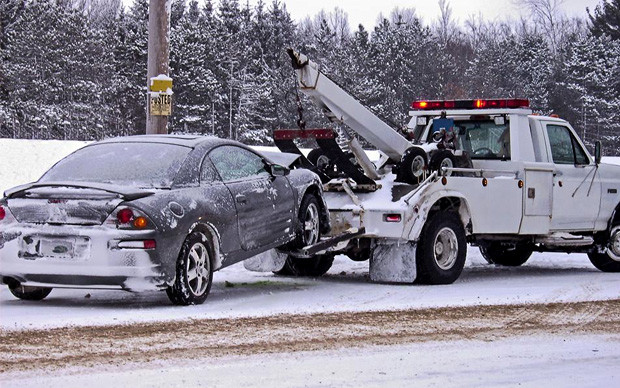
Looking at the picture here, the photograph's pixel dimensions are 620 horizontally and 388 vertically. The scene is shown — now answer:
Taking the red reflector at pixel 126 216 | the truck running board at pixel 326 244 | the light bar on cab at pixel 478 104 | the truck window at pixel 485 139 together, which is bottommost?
the truck running board at pixel 326 244

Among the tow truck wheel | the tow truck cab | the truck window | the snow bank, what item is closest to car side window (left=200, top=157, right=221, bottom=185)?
the tow truck cab

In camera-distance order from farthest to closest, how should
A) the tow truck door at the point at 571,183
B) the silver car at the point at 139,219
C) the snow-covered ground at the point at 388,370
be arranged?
1. the tow truck door at the point at 571,183
2. the silver car at the point at 139,219
3. the snow-covered ground at the point at 388,370

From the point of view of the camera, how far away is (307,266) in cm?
1317

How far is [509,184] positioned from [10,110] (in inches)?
1994

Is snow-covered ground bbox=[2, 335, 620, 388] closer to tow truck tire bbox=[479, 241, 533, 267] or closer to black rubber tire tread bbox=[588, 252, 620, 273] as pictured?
black rubber tire tread bbox=[588, 252, 620, 273]

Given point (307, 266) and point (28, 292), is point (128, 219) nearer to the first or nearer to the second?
point (28, 292)

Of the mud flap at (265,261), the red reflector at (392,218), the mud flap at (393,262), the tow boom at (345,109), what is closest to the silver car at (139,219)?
the mud flap at (265,261)

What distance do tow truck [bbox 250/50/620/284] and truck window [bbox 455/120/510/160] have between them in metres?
0.01

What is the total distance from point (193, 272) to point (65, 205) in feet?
4.24

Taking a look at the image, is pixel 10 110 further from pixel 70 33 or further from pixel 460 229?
pixel 460 229

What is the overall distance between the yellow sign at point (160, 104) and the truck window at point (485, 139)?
12.7ft

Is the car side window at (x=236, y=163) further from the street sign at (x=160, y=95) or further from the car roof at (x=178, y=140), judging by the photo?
the street sign at (x=160, y=95)

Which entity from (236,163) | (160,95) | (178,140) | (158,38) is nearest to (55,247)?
(178,140)

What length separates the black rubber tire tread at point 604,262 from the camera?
47.4 feet
